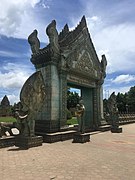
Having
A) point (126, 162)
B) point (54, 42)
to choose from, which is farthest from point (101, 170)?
point (54, 42)

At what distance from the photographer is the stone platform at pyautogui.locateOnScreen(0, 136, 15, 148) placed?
9.29 meters

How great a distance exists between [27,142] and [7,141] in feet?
3.37

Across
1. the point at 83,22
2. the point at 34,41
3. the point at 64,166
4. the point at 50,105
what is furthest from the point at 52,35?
the point at 64,166

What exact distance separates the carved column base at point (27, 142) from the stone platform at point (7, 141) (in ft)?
0.67

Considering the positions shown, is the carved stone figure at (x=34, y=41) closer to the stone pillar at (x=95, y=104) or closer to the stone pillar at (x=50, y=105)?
the stone pillar at (x=50, y=105)

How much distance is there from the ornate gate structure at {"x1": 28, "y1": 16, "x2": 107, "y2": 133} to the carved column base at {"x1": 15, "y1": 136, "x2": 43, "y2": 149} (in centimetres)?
223

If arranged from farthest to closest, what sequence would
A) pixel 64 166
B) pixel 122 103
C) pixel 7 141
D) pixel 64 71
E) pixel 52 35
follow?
1. pixel 122 103
2. pixel 64 71
3. pixel 52 35
4. pixel 7 141
5. pixel 64 166

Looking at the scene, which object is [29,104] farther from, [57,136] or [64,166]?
[64,166]

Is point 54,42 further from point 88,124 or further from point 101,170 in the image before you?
point 101,170

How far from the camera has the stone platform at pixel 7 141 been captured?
9292 mm

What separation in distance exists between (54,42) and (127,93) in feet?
189

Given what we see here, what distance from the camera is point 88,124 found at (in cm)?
1723

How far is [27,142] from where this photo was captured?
30.0 ft

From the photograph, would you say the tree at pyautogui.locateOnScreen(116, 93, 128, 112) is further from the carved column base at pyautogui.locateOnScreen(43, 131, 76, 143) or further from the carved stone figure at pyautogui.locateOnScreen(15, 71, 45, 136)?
the carved stone figure at pyautogui.locateOnScreen(15, 71, 45, 136)
